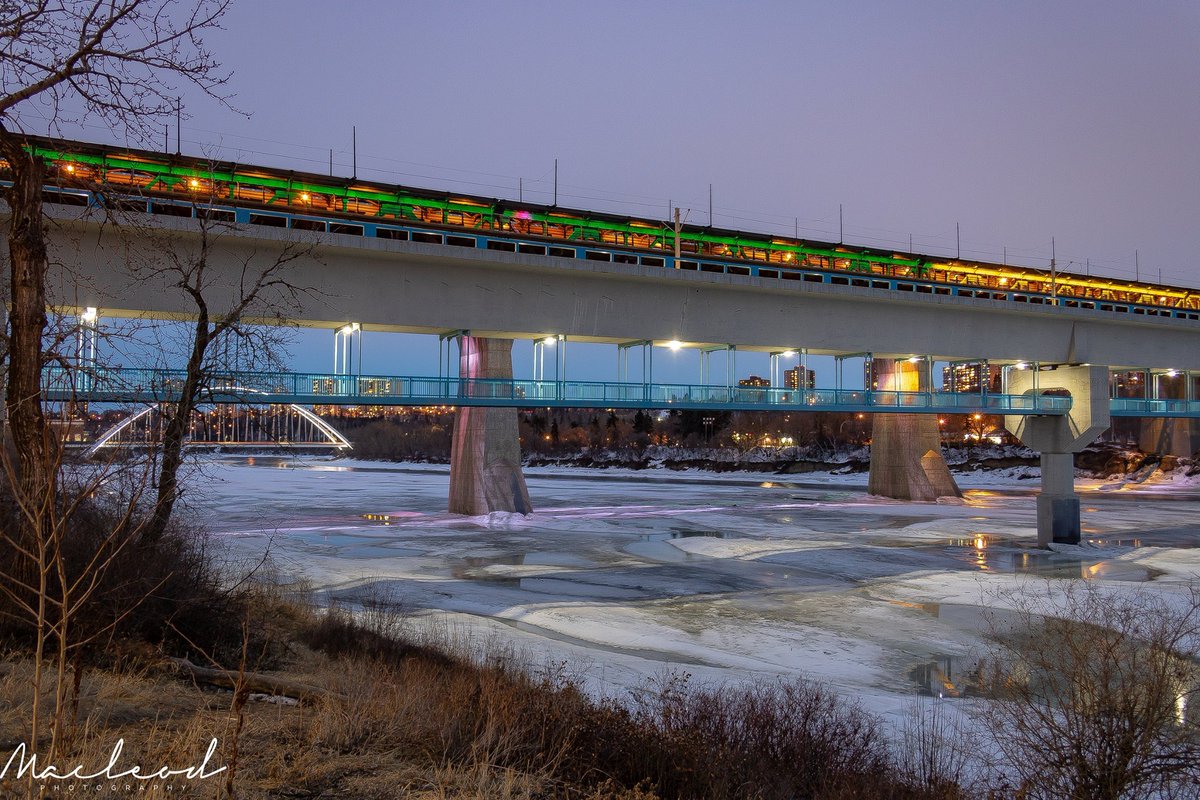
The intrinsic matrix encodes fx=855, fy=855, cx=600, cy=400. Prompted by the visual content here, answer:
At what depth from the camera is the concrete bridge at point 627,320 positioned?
24.4 m

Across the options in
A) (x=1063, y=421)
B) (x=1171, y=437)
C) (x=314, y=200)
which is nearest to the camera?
(x=314, y=200)

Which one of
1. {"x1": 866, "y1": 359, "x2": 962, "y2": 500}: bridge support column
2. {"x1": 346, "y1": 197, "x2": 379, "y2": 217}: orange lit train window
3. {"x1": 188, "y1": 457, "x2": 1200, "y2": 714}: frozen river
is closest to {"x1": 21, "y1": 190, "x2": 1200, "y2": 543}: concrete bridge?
{"x1": 346, "y1": 197, "x2": 379, "y2": 217}: orange lit train window

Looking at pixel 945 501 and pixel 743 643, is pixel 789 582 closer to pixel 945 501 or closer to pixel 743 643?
pixel 743 643

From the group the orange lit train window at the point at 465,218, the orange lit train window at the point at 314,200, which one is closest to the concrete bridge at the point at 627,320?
the orange lit train window at the point at 465,218

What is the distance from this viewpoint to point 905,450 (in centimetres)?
4772

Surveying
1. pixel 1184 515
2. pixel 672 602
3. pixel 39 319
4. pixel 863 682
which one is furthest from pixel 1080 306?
pixel 39 319

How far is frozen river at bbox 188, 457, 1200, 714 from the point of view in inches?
570

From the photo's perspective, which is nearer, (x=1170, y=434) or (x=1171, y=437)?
(x=1171, y=437)

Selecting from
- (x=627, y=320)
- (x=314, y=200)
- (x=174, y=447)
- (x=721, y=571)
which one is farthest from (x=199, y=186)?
(x=721, y=571)

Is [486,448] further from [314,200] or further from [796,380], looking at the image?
[796,380]

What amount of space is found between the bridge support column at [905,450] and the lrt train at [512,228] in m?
6.12

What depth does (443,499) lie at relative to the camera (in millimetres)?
50469

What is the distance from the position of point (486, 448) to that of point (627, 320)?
8283mm

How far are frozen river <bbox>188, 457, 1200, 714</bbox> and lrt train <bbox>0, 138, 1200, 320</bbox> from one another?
857cm
